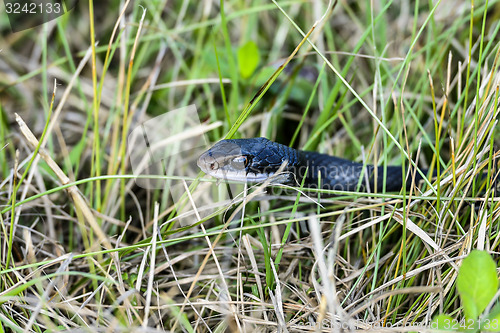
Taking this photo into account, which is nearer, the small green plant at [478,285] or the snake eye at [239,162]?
the small green plant at [478,285]

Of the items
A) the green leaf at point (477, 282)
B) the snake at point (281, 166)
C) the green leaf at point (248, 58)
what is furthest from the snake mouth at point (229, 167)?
the green leaf at point (477, 282)

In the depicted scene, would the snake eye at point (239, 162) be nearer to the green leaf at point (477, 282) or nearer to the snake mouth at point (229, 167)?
the snake mouth at point (229, 167)

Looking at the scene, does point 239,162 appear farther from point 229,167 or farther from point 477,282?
point 477,282

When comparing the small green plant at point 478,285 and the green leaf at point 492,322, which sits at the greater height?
the small green plant at point 478,285

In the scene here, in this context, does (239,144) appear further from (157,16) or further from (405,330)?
(157,16)

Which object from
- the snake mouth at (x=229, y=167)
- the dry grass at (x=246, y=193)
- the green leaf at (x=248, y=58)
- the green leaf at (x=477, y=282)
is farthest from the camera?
the green leaf at (x=248, y=58)

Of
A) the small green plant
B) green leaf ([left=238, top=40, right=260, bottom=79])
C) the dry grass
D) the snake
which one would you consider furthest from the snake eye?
the small green plant
